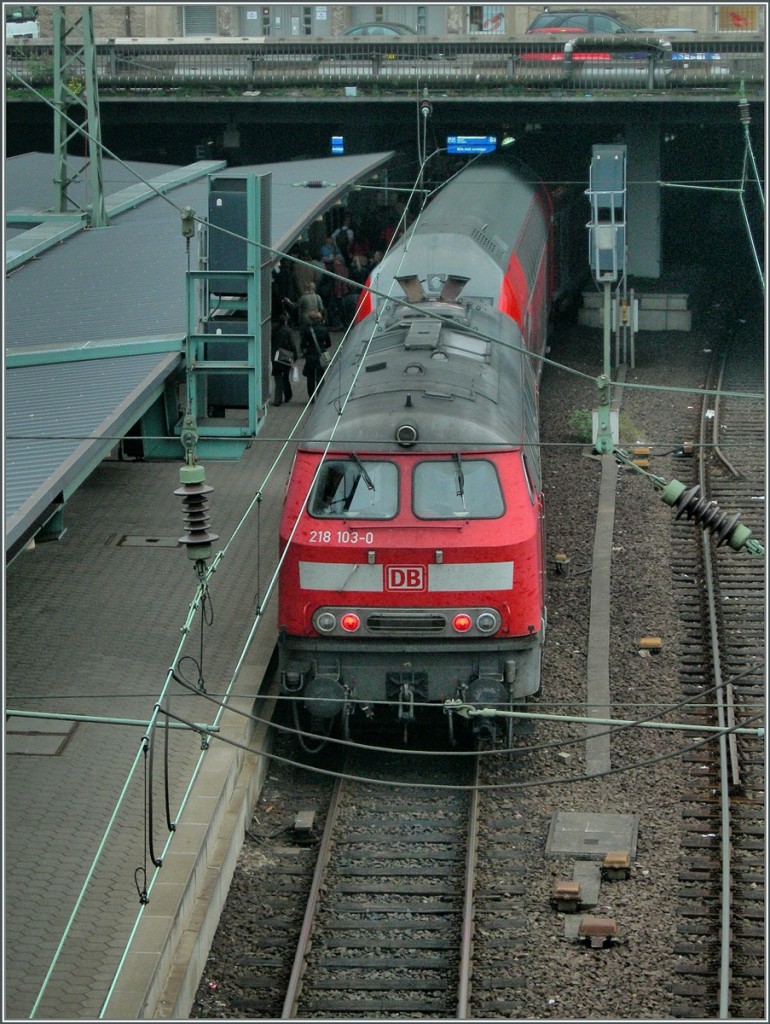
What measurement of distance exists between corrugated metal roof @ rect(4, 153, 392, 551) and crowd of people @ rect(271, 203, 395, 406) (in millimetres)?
1142

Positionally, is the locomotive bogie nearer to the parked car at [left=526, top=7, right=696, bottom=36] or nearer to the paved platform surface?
the paved platform surface

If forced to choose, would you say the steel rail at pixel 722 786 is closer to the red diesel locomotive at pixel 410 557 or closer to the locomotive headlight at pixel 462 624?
the red diesel locomotive at pixel 410 557

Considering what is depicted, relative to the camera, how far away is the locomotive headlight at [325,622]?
11.4m

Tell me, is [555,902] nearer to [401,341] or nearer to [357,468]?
[357,468]

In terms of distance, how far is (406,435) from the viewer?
1151 centimetres


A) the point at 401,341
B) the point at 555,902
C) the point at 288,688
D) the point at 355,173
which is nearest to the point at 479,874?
the point at 555,902

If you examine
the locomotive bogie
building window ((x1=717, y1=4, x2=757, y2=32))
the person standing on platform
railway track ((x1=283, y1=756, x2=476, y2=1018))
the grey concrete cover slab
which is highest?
building window ((x1=717, y1=4, x2=757, y2=32))

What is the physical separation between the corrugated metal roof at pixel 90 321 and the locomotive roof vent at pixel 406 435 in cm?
201

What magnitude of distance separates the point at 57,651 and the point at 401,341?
154 inches

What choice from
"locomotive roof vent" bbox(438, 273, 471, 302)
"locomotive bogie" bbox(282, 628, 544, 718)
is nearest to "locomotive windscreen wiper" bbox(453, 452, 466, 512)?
"locomotive bogie" bbox(282, 628, 544, 718)

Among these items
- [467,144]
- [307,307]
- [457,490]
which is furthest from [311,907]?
[467,144]

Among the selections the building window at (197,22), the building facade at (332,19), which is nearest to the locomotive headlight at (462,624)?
the building facade at (332,19)

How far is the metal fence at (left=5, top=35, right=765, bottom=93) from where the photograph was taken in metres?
27.0

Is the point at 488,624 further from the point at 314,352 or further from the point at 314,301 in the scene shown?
the point at 314,301
